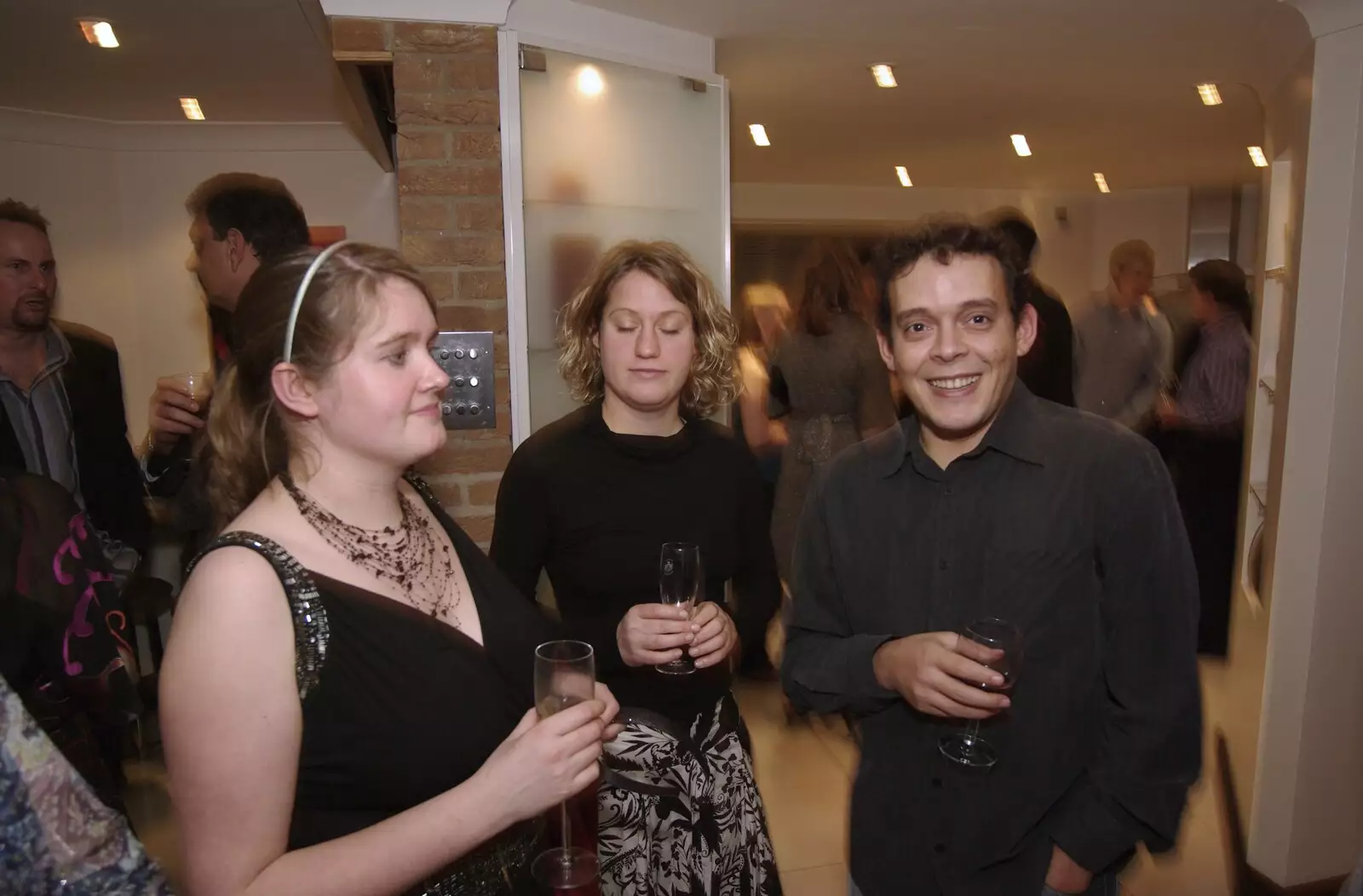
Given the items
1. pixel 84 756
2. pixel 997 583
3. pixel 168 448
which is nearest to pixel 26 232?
pixel 168 448

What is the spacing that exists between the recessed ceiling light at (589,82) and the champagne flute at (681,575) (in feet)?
5.77

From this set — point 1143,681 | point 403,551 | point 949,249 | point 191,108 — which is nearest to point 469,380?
point 403,551

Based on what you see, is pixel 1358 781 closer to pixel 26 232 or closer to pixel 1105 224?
pixel 26 232

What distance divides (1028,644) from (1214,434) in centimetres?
332

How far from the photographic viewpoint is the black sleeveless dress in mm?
979

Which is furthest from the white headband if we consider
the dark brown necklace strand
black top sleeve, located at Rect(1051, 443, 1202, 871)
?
black top sleeve, located at Rect(1051, 443, 1202, 871)

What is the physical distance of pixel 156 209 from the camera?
5828mm

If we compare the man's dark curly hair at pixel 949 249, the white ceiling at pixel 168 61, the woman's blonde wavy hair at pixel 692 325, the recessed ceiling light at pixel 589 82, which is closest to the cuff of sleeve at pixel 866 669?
the man's dark curly hair at pixel 949 249

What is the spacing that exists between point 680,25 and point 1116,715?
2.55 metres

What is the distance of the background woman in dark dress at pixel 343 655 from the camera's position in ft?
2.99

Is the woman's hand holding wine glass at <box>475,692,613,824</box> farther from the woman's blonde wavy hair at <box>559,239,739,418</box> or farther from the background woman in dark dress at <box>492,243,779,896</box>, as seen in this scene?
the woman's blonde wavy hair at <box>559,239,739,418</box>

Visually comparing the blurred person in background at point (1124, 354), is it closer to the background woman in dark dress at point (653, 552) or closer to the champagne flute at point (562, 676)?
the background woman in dark dress at point (653, 552)

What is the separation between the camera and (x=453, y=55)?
7.87 feet

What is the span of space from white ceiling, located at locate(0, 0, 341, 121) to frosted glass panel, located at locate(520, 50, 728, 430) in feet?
4.55
